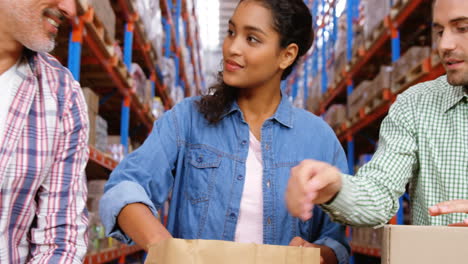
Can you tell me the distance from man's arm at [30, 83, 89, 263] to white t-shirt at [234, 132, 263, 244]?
529mm

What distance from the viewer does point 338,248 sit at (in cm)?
154

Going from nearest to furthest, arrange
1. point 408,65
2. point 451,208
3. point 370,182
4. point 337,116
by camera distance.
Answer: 1. point 451,208
2. point 370,182
3. point 408,65
4. point 337,116

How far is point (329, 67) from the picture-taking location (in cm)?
920

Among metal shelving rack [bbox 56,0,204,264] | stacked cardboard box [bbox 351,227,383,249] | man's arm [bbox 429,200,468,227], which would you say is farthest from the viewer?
stacked cardboard box [bbox 351,227,383,249]

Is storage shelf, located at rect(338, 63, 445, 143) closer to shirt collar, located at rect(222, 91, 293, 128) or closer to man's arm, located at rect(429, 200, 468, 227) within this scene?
shirt collar, located at rect(222, 91, 293, 128)

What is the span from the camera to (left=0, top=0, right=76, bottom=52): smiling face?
5.54 ft

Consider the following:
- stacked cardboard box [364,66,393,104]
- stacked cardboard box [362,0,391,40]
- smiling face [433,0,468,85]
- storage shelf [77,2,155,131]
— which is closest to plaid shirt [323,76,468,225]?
smiling face [433,0,468,85]

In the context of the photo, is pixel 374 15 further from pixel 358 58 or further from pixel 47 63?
pixel 47 63

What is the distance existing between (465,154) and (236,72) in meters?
0.78

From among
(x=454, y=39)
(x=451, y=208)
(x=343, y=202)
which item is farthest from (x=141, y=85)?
(x=451, y=208)

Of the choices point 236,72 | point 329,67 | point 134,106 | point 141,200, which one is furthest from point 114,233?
point 329,67

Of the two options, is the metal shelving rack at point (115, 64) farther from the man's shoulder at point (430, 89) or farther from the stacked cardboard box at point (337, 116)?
the stacked cardboard box at point (337, 116)

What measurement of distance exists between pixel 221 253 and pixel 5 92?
106cm

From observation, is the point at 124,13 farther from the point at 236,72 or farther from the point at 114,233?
the point at 114,233
